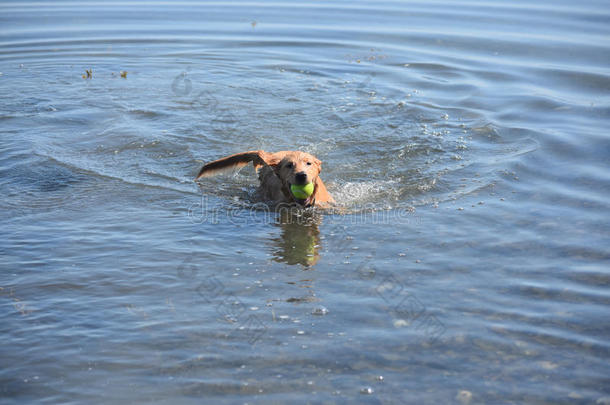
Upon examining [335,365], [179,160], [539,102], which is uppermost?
[539,102]

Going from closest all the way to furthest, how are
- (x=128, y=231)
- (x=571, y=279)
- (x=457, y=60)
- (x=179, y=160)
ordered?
1. (x=571, y=279)
2. (x=128, y=231)
3. (x=179, y=160)
4. (x=457, y=60)

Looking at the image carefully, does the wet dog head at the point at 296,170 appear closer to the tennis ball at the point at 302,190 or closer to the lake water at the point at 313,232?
the tennis ball at the point at 302,190

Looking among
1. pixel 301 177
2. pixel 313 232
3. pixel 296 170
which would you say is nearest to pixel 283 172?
pixel 296 170

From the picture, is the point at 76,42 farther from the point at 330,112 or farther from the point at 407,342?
the point at 407,342

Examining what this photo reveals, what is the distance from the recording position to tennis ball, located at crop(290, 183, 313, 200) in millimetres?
7352

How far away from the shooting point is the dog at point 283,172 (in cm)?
747

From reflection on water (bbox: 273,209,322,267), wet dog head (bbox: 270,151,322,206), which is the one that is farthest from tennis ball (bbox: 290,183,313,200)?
reflection on water (bbox: 273,209,322,267)

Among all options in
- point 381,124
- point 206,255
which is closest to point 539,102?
point 381,124

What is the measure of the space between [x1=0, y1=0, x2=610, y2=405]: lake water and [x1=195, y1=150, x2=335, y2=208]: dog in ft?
0.87

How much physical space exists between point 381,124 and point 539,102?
133 inches

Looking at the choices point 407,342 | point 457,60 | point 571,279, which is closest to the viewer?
point 407,342

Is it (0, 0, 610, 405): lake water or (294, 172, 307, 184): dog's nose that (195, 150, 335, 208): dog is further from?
(0, 0, 610, 405): lake water

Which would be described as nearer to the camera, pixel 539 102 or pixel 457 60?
pixel 539 102

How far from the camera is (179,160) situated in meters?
9.69
